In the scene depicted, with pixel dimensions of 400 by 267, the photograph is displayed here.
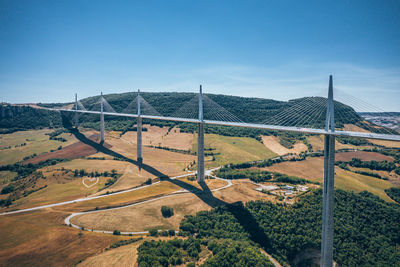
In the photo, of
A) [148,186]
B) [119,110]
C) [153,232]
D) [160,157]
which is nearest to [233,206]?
[153,232]

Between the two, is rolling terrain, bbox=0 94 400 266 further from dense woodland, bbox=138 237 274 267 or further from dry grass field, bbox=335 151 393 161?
dense woodland, bbox=138 237 274 267

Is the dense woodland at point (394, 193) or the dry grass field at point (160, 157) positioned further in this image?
the dry grass field at point (160, 157)

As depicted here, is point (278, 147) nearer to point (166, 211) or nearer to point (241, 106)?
point (241, 106)

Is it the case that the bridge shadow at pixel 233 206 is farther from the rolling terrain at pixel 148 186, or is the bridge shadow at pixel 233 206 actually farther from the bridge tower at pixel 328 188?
the bridge tower at pixel 328 188

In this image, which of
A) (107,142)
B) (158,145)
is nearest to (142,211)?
(158,145)

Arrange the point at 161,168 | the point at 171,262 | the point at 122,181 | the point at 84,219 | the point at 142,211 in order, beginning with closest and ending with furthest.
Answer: the point at 171,262, the point at 84,219, the point at 142,211, the point at 122,181, the point at 161,168

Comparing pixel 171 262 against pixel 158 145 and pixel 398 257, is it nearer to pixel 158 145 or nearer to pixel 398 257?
pixel 398 257

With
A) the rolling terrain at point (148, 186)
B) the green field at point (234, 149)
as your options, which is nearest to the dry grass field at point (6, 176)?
the rolling terrain at point (148, 186)
